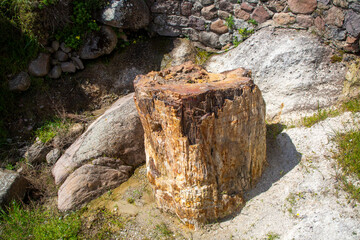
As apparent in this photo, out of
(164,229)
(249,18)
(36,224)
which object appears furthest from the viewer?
(249,18)

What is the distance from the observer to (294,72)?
4027 millimetres

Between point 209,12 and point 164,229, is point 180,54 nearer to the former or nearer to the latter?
point 209,12

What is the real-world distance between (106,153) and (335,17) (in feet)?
11.6

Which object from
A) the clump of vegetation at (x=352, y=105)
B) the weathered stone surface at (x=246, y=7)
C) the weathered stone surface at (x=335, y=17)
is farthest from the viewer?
the weathered stone surface at (x=246, y=7)

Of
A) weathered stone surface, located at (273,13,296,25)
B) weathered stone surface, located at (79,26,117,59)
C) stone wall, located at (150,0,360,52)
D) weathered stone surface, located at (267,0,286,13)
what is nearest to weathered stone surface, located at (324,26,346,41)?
stone wall, located at (150,0,360,52)

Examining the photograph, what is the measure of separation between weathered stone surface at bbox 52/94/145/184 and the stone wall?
1989mm

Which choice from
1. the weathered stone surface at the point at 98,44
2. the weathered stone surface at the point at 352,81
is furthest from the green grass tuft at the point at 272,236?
the weathered stone surface at the point at 98,44

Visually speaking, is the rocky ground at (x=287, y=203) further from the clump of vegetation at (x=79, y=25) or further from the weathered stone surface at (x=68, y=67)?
the clump of vegetation at (x=79, y=25)

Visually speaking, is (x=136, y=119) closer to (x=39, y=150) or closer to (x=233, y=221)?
(x=39, y=150)

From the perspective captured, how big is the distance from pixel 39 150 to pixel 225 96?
10.3 feet

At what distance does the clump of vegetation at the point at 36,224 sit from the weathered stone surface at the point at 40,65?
231 cm

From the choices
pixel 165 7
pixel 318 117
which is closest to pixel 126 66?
pixel 165 7

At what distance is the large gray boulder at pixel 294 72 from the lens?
386 centimetres

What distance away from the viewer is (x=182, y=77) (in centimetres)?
328
